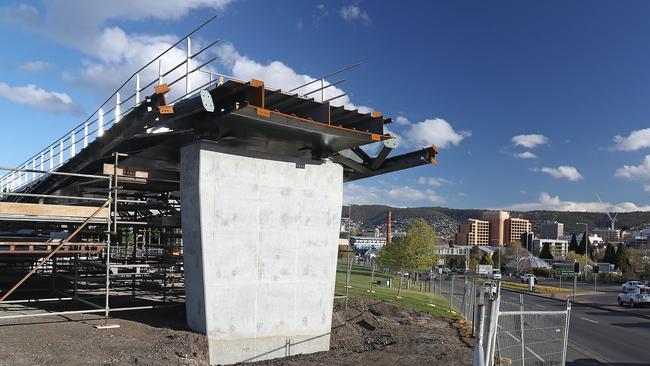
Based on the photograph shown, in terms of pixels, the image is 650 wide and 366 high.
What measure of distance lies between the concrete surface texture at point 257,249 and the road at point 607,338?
5.64m

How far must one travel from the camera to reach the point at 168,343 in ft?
38.5

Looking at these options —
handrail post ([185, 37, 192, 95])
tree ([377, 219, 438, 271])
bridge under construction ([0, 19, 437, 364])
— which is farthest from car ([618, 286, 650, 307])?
handrail post ([185, 37, 192, 95])

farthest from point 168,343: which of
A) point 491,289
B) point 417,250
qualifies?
point 417,250

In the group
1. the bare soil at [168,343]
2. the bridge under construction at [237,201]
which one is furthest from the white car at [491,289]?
the bridge under construction at [237,201]

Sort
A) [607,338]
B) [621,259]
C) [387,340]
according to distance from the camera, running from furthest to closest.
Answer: [621,259] < [607,338] < [387,340]

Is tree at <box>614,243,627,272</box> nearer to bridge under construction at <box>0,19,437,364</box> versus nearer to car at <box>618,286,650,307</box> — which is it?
car at <box>618,286,650,307</box>

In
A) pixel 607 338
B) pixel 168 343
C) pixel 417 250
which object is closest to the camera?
pixel 168 343

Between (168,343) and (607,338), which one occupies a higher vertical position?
(168,343)

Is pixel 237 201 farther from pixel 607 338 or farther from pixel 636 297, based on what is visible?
pixel 636 297

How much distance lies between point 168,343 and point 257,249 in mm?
3287

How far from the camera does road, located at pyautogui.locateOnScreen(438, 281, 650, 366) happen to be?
16.1 m

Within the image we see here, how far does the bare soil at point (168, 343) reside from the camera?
10.3 meters

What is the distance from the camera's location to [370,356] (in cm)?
1365

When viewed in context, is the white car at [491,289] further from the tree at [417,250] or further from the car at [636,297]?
the tree at [417,250]
